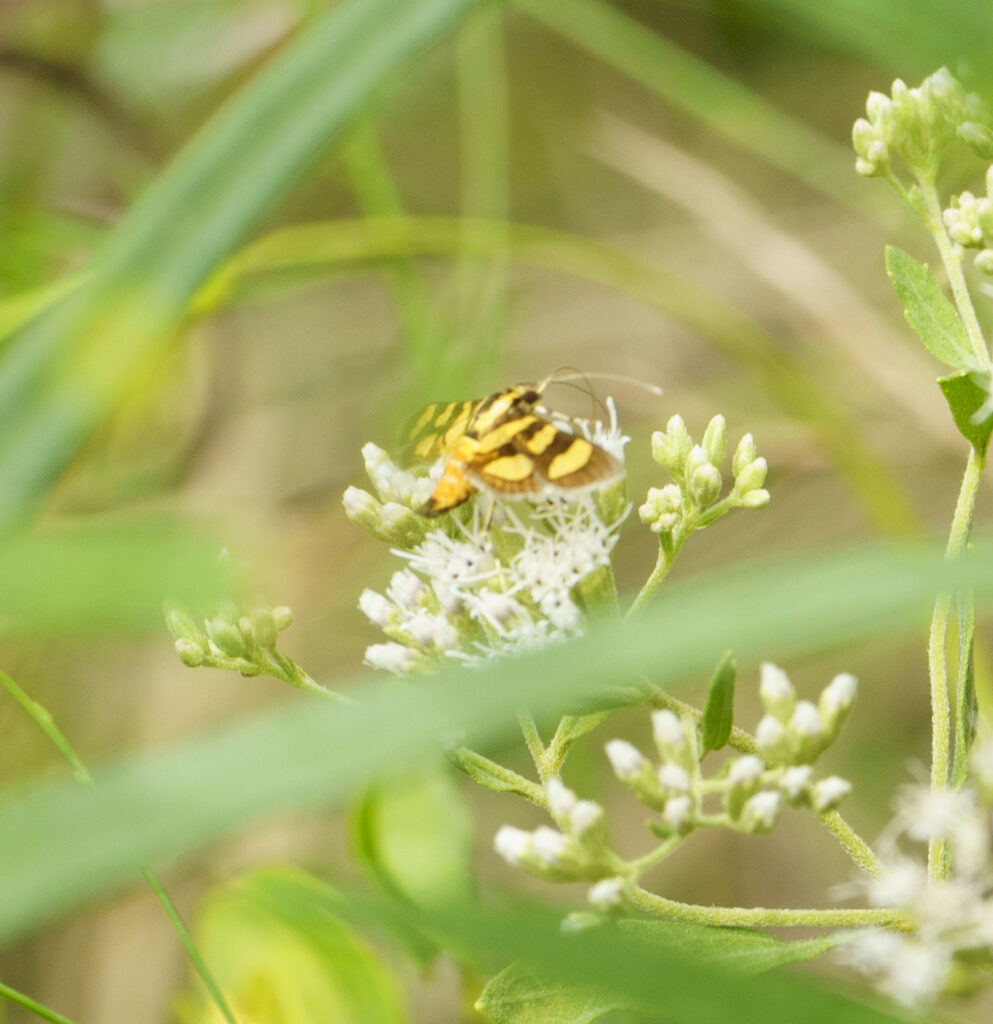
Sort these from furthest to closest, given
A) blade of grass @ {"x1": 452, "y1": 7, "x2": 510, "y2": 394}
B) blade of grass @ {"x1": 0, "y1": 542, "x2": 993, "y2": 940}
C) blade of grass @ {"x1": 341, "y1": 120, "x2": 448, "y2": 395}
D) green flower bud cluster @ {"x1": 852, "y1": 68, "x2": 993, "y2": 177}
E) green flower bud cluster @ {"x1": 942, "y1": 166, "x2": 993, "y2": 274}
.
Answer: blade of grass @ {"x1": 452, "y1": 7, "x2": 510, "y2": 394} → blade of grass @ {"x1": 341, "y1": 120, "x2": 448, "y2": 395} → green flower bud cluster @ {"x1": 852, "y1": 68, "x2": 993, "y2": 177} → green flower bud cluster @ {"x1": 942, "y1": 166, "x2": 993, "y2": 274} → blade of grass @ {"x1": 0, "y1": 542, "x2": 993, "y2": 940}

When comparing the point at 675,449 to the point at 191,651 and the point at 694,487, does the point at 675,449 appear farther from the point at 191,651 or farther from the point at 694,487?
the point at 191,651

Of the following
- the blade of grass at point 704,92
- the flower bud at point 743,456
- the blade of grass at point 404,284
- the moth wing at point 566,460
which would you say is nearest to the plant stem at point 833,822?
the moth wing at point 566,460

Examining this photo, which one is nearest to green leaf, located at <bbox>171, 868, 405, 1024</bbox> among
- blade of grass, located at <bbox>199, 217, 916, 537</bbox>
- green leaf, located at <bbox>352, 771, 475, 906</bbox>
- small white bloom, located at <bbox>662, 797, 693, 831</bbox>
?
green leaf, located at <bbox>352, 771, 475, 906</bbox>

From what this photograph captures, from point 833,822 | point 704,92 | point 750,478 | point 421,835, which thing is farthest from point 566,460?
point 704,92

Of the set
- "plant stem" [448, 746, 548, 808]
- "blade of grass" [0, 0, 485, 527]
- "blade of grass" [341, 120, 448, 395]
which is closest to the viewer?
"blade of grass" [0, 0, 485, 527]

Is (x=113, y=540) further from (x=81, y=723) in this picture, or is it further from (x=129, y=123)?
(x=129, y=123)

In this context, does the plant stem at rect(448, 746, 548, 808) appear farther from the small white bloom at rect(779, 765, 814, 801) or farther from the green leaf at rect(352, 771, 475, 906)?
the green leaf at rect(352, 771, 475, 906)

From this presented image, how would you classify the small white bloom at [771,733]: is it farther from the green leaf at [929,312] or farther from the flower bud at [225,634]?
the flower bud at [225,634]
